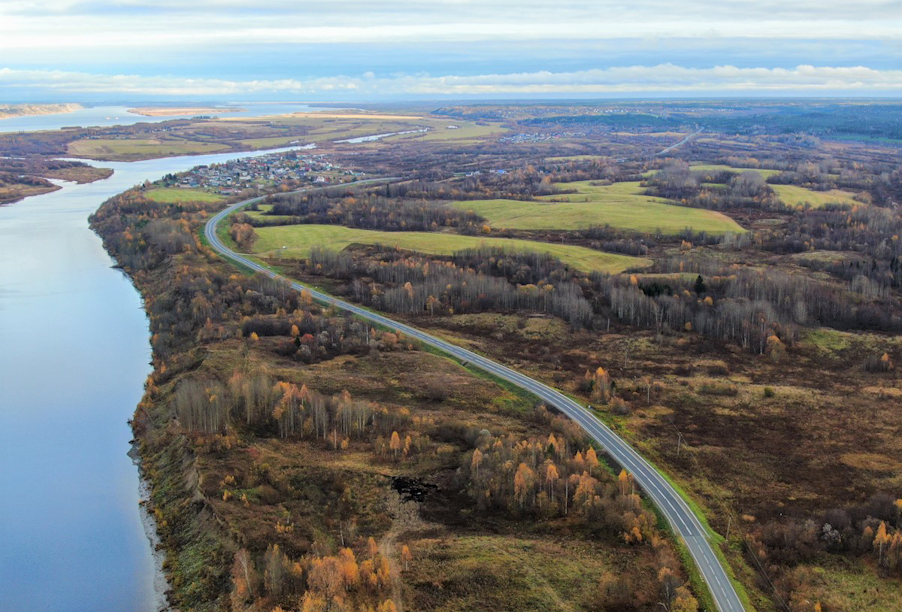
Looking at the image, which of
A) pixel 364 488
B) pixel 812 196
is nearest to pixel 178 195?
pixel 364 488

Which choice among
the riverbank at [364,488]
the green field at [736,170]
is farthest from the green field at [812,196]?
the riverbank at [364,488]

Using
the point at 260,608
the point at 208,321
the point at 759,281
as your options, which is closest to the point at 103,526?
the point at 260,608

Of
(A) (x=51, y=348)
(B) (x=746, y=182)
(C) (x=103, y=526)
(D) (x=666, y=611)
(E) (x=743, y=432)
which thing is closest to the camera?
(D) (x=666, y=611)

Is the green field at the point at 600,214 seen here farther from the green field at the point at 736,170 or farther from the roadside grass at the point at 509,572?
the roadside grass at the point at 509,572

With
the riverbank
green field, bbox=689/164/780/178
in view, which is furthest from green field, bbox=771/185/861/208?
the riverbank

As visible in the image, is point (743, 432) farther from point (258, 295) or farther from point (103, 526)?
point (258, 295)

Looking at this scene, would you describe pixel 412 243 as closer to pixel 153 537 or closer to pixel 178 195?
pixel 178 195

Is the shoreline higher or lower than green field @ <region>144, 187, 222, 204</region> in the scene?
lower

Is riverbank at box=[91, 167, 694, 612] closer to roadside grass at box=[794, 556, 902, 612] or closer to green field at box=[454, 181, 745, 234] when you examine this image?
roadside grass at box=[794, 556, 902, 612]
